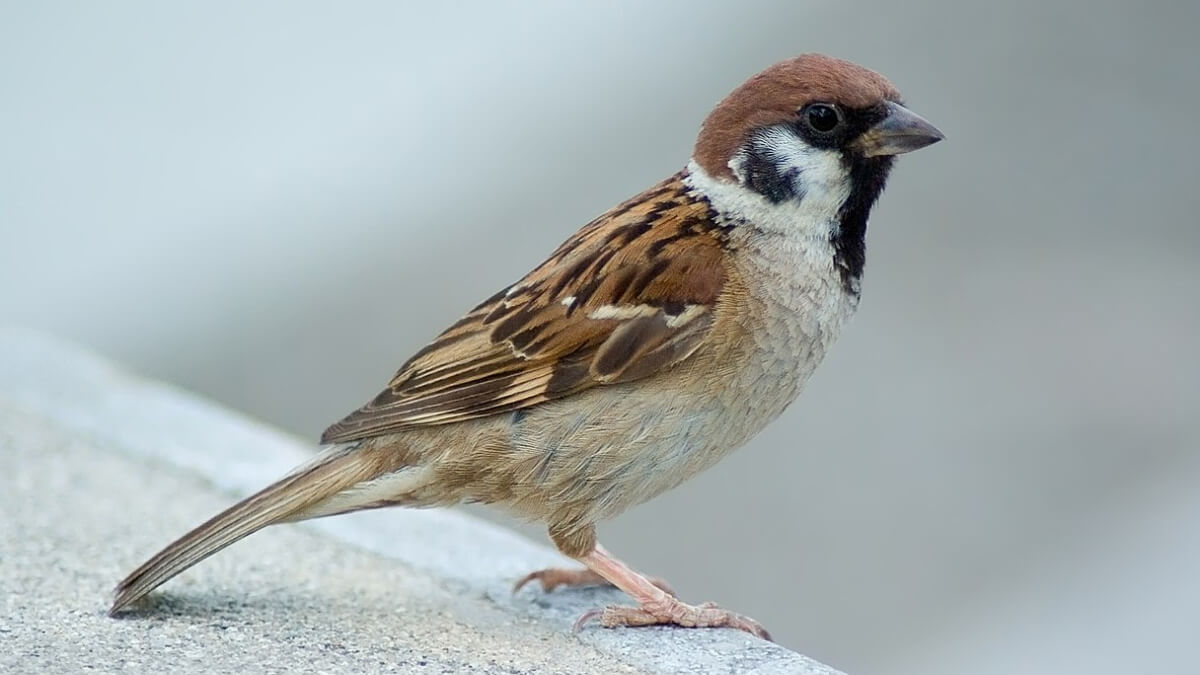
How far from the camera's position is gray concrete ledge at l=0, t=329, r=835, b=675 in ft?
8.77

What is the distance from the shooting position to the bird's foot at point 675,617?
2.94m

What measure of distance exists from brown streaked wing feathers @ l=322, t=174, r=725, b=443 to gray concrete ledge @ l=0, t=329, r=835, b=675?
0.35 m

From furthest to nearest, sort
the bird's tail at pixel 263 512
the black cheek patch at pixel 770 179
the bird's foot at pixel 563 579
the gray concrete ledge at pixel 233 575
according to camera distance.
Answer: the bird's foot at pixel 563 579, the black cheek patch at pixel 770 179, the bird's tail at pixel 263 512, the gray concrete ledge at pixel 233 575

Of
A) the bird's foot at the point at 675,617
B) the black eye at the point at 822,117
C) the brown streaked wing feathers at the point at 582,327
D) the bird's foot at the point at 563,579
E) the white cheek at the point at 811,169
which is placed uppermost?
the black eye at the point at 822,117

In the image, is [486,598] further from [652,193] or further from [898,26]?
[898,26]

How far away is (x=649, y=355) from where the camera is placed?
284 cm

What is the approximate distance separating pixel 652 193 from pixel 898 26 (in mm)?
5004

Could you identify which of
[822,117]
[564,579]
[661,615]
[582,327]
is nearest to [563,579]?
[564,579]

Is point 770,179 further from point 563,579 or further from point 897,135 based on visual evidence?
point 563,579

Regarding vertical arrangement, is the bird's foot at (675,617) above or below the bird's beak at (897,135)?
below

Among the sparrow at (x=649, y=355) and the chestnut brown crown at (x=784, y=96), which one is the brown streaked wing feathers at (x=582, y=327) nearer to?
the sparrow at (x=649, y=355)

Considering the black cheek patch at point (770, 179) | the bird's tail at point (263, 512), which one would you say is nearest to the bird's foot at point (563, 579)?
the bird's tail at point (263, 512)

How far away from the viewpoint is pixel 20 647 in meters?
2.57

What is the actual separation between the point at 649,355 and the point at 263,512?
2.38 feet
